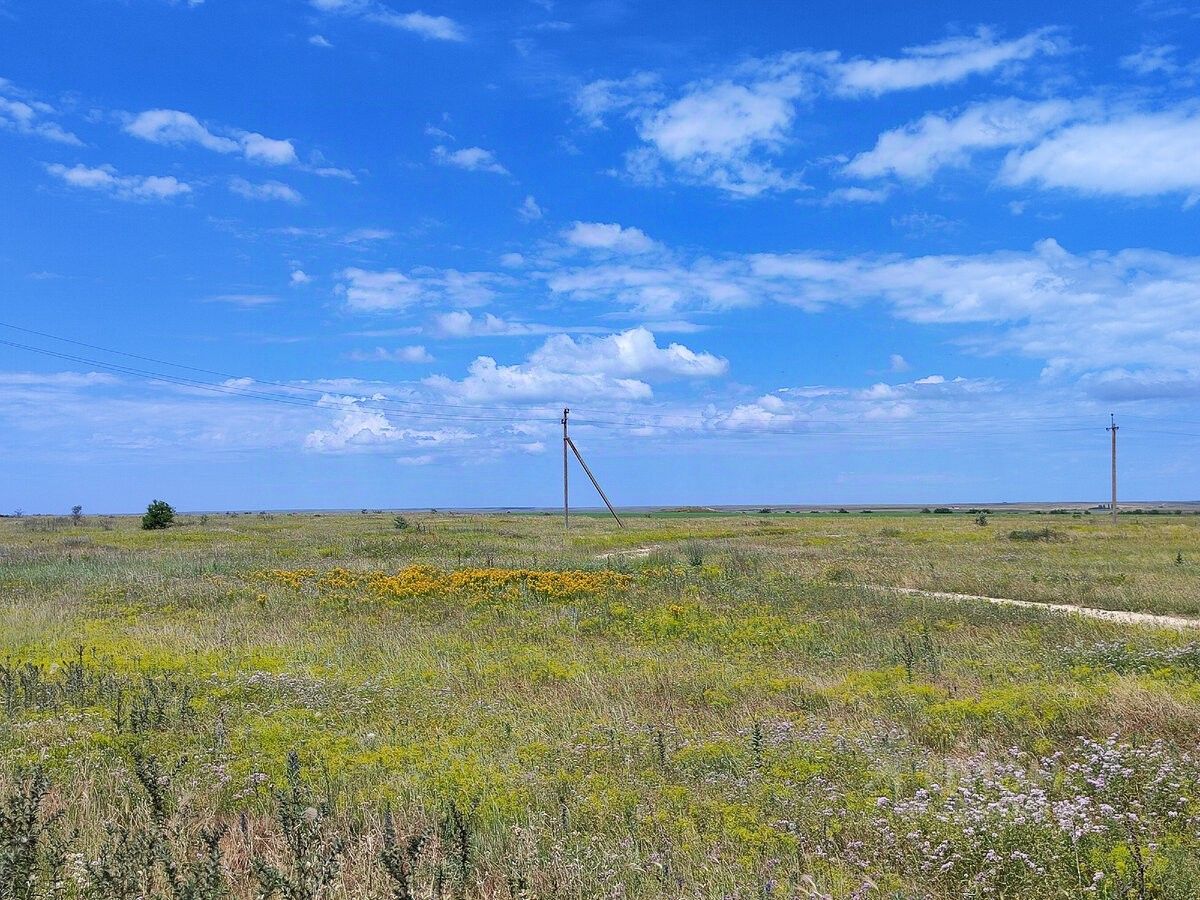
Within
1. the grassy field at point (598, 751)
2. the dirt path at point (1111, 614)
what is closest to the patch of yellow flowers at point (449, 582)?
the grassy field at point (598, 751)

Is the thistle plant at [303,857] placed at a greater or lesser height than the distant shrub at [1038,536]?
greater

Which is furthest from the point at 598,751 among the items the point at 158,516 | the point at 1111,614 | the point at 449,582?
the point at 158,516

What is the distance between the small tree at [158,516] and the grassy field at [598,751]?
44836mm

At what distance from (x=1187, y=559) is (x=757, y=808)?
3328 centimetres

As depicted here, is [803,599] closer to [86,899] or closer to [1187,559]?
[86,899]

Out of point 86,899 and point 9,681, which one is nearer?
point 86,899

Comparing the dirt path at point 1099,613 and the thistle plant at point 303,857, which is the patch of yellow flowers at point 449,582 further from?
the thistle plant at point 303,857

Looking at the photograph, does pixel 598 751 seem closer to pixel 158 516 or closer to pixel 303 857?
pixel 303 857

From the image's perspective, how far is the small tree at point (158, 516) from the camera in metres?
59.8

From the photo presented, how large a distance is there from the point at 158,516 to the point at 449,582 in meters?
48.0

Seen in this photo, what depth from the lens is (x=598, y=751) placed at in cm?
777

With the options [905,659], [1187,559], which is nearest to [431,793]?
[905,659]

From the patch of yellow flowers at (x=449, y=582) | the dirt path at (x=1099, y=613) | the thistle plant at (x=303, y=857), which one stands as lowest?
the dirt path at (x=1099, y=613)

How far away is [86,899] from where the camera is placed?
4.54 m
